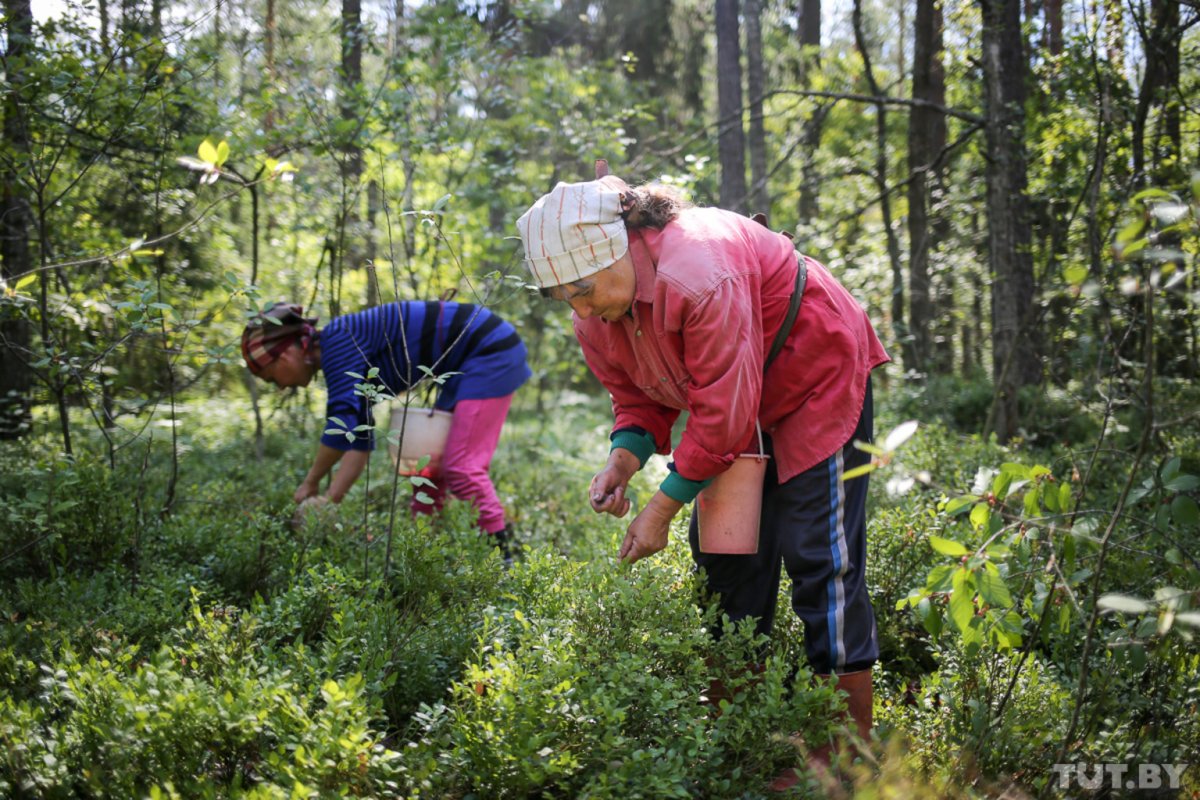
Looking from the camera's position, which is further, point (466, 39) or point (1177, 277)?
point (466, 39)

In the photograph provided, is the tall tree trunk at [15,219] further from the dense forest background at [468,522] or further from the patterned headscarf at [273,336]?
the patterned headscarf at [273,336]

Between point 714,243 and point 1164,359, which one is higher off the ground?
point 714,243

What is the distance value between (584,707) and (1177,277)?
1659 millimetres

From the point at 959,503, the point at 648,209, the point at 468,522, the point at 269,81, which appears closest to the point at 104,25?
the point at 269,81

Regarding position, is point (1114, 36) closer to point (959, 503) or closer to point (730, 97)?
point (730, 97)

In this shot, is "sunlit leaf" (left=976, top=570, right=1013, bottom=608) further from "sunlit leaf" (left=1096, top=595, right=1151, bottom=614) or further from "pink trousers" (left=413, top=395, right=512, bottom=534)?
"pink trousers" (left=413, top=395, right=512, bottom=534)

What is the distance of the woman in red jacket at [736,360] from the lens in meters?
2.39

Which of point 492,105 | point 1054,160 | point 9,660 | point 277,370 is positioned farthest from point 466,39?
point 9,660

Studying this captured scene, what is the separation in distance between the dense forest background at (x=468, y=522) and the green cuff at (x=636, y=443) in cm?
38

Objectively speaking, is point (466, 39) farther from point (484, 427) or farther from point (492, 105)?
point (484, 427)

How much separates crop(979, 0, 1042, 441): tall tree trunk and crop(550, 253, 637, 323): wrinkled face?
4158 mm

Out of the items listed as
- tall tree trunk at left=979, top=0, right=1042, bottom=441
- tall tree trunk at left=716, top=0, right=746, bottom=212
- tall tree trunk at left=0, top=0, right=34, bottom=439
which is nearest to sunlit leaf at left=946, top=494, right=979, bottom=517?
tall tree trunk at left=0, top=0, right=34, bottom=439

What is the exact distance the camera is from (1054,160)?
23.3 ft

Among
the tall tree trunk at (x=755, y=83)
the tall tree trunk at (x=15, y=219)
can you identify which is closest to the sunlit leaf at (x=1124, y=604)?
the tall tree trunk at (x=15, y=219)
